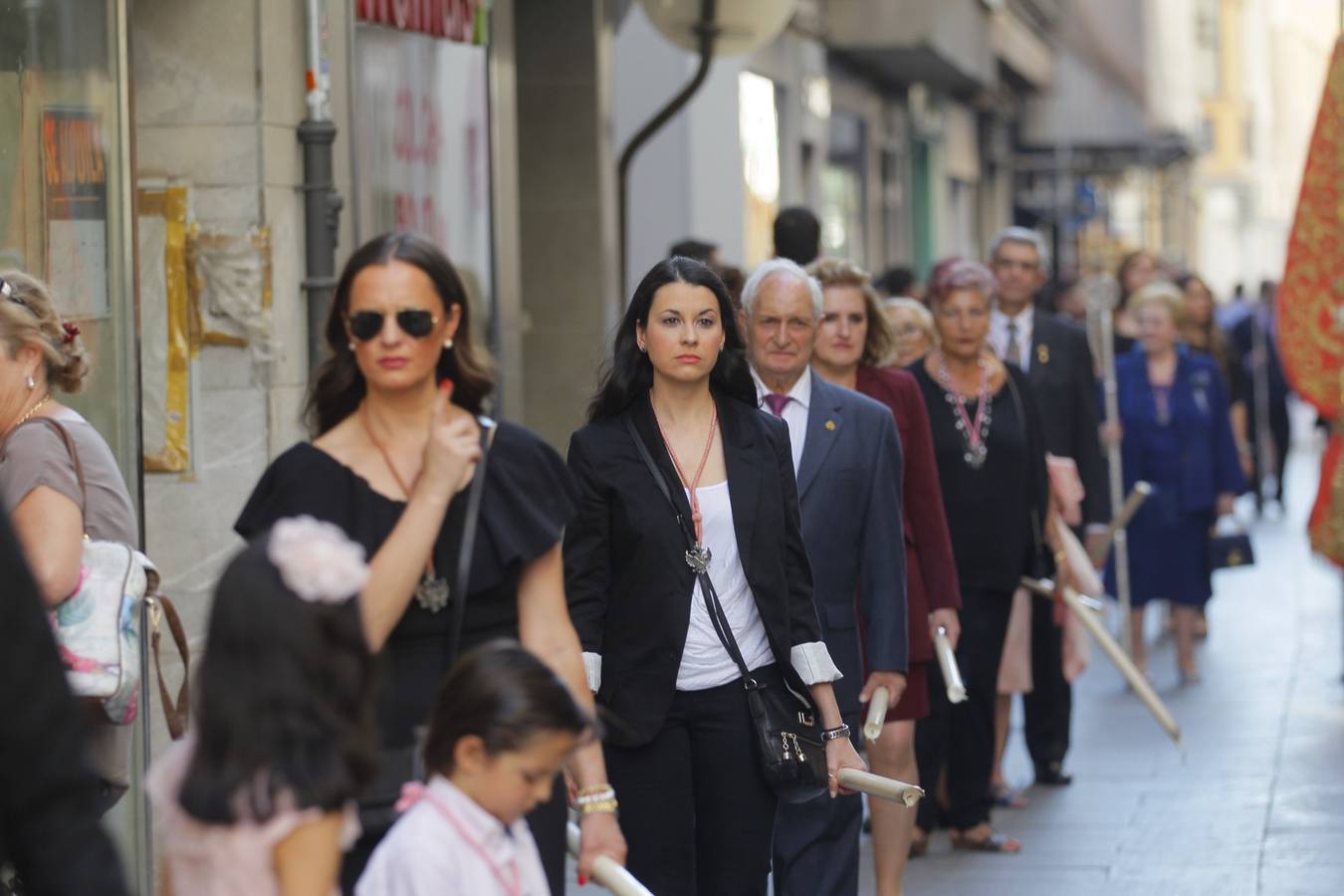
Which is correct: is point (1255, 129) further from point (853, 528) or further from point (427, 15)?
point (853, 528)

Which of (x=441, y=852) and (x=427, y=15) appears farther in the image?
(x=427, y=15)

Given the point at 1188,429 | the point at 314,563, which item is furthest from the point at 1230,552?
the point at 314,563

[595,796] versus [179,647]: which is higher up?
[179,647]

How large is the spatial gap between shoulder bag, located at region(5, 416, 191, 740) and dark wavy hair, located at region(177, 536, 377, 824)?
68.1 inches

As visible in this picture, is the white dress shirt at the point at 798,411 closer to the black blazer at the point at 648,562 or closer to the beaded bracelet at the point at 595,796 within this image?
the black blazer at the point at 648,562

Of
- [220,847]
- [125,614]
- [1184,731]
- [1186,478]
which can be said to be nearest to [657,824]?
[125,614]

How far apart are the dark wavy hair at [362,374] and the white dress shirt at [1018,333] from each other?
6.02m

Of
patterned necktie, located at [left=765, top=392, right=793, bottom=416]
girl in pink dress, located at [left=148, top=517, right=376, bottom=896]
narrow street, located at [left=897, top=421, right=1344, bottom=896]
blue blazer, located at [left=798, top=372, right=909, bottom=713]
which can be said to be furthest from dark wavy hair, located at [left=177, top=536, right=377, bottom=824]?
narrow street, located at [left=897, top=421, right=1344, bottom=896]

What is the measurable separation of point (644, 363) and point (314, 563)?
246 cm

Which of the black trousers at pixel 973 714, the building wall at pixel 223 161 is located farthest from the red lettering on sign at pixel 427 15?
the black trousers at pixel 973 714

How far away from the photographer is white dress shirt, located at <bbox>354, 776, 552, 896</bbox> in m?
3.78

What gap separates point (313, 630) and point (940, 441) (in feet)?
17.7

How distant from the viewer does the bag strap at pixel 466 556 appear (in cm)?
418

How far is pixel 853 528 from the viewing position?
6676mm
